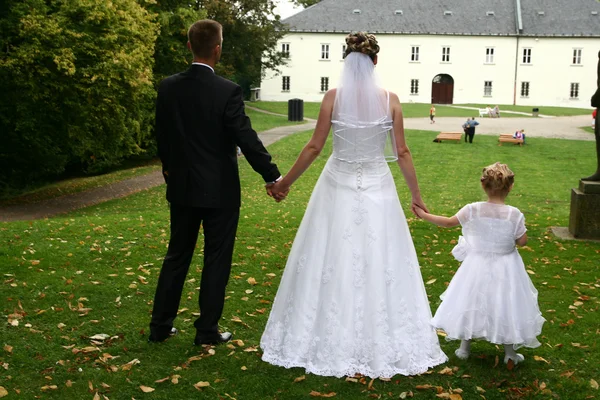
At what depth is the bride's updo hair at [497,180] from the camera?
5.19m

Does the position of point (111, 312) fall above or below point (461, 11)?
below

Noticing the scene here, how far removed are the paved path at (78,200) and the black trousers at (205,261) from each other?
13.9 m

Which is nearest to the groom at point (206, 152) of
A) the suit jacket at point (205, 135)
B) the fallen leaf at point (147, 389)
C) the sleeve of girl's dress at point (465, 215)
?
the suit jacket at point (205, 135)

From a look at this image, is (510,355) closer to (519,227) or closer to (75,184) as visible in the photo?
(519,227)

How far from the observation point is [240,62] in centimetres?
4950

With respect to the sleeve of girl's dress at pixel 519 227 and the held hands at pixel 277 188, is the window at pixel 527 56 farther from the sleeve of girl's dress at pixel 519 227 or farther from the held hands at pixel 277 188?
the held hands at pixel 277 188

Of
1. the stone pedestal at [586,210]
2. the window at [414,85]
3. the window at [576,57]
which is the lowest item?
the stone pedestal at [586,210]

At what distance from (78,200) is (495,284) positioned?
19170 millimetres

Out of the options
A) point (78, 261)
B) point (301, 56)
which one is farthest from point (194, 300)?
point (301, 56)

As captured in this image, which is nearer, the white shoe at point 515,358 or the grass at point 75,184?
the white shoe at point 515,358

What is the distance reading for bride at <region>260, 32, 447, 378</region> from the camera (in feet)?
16.9

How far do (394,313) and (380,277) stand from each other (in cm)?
29

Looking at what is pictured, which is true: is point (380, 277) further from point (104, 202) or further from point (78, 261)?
point (104, 202)

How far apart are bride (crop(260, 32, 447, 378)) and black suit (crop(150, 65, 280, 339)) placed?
51 centimetres
